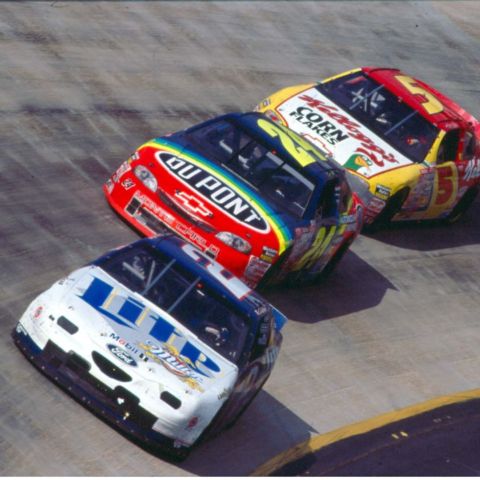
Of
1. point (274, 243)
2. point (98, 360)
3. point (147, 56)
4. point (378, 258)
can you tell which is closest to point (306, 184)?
point (274, 243)

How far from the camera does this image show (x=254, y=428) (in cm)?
1139

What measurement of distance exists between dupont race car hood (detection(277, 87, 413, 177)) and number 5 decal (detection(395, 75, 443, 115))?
139 cm

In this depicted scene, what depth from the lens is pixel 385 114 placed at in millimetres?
17438

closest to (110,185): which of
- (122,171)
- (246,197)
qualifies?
(122,171)

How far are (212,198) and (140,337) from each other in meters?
3.41

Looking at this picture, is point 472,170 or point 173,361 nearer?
point 173,361

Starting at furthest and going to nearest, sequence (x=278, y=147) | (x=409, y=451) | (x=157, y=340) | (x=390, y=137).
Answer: (x=390, y=137) → (x=278, y=147) → (x=409, y=451) → (x=157, y=340)

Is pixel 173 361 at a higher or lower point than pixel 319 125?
higher

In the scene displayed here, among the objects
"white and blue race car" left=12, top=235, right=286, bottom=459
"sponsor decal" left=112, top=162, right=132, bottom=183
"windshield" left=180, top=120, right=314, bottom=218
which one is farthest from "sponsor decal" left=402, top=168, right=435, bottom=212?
"white and blue race car" left=12, top=235, right=286, bottom=459

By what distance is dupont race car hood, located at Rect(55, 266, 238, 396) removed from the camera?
991 cm

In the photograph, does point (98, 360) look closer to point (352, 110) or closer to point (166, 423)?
point (166, 423)

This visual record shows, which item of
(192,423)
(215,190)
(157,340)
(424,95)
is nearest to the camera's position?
(192,423)

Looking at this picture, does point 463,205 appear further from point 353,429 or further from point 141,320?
point 141,320

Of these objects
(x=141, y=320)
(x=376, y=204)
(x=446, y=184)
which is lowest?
(x=376, y=204)
